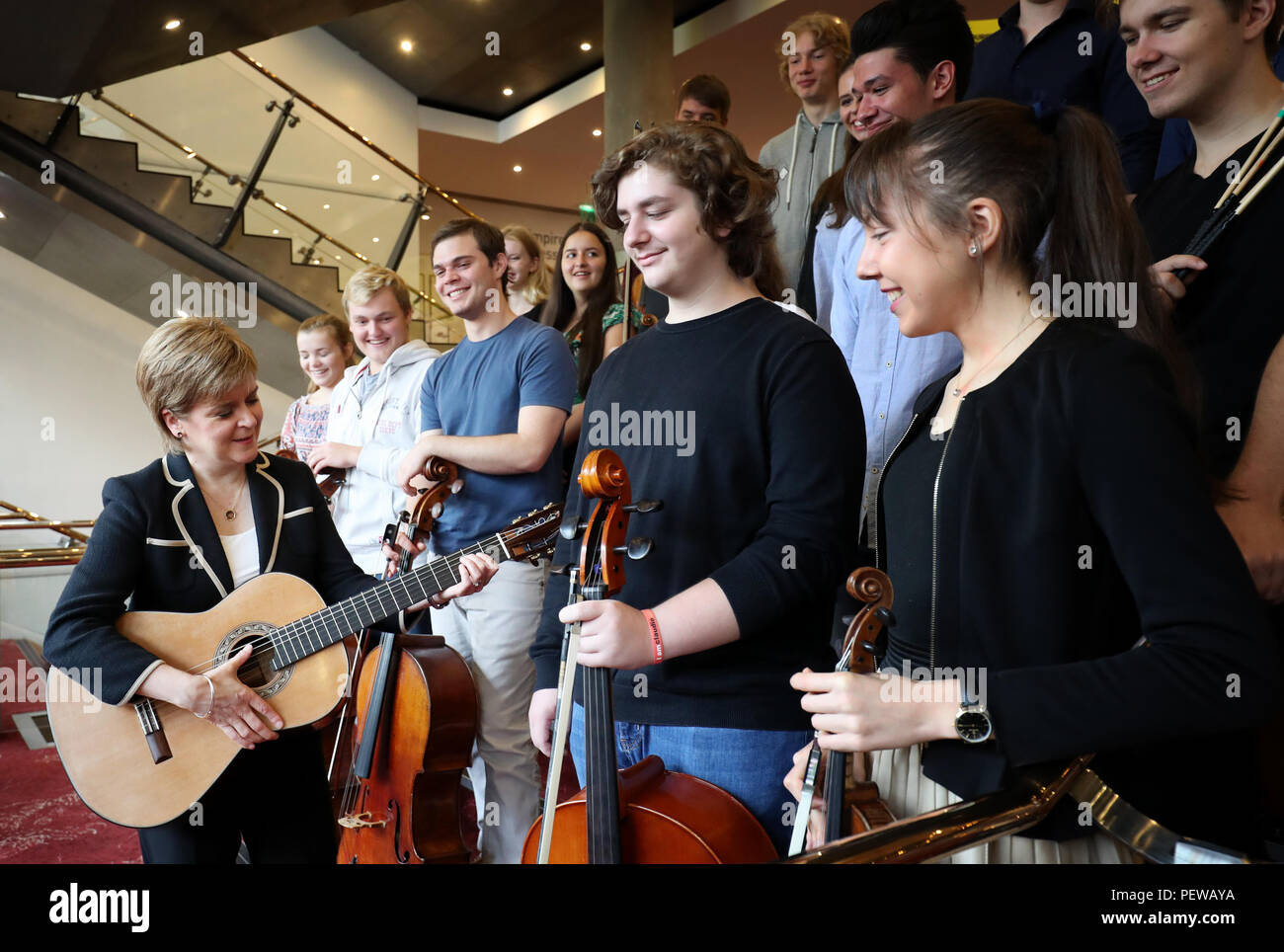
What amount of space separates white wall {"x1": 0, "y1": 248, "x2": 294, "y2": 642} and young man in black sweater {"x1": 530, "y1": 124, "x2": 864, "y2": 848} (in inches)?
279

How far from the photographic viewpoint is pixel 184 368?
2023 mm

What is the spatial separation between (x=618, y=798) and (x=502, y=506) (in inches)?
59.1

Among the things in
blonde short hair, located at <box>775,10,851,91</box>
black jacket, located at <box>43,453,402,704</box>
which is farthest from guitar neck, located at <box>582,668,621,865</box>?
blonde short hair, located at <box>775,10,851,91</box>

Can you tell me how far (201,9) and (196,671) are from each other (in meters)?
5.53

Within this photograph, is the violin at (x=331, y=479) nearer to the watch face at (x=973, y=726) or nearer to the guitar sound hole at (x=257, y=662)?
the guitar sound hole at (x=257, y=662)

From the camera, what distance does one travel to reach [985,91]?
2.73 m

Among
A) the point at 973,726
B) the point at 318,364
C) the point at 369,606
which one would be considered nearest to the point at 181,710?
the point at 369,606

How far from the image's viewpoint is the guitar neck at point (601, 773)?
1.28 m

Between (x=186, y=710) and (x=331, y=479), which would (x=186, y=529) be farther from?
(x=331, y=479)

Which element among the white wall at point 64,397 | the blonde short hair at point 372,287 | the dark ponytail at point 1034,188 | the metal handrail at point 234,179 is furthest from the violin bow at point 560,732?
the white wall at point 64,397

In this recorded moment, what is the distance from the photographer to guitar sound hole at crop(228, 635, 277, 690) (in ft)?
6.47

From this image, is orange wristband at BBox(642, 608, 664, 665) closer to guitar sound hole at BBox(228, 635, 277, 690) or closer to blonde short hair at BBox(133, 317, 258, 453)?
guitar sound hole at BBox(228, 635, 277, 690)
